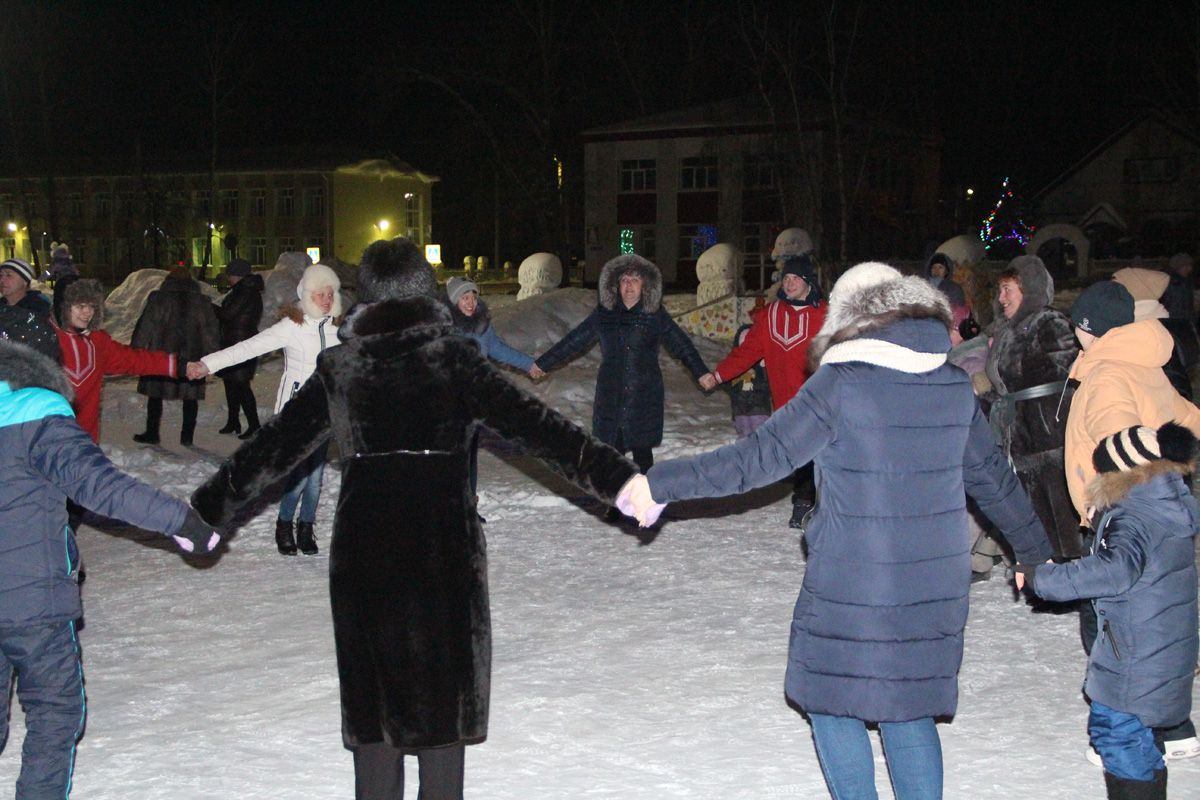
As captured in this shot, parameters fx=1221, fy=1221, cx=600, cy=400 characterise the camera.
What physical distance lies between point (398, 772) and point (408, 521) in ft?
2.41

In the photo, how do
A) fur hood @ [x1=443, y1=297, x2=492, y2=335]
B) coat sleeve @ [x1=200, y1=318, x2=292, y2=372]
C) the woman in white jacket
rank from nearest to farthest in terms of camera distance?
coat sleeve @ [x1=200, y1=318, x2=292, y2=372] → the woman in white jacket → fur hood @ [x1=443, y1=297, x2=492, y2=335]

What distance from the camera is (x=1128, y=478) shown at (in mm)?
3539

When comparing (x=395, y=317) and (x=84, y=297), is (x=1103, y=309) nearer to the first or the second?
(x=395, y=317)

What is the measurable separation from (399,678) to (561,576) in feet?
11.7

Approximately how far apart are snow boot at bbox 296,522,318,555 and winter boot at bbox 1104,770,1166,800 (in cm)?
513

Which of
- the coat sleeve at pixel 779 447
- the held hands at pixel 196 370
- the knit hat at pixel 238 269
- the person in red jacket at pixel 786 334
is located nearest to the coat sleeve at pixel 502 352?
the person in red jacket at pixel 786 334

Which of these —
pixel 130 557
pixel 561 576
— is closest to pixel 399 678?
pixel 561 576

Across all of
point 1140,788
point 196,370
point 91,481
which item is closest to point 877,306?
point 1140,788

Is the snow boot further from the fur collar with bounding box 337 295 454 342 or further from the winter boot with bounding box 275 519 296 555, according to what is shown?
the fur collar with bounding box 337 295 454 342

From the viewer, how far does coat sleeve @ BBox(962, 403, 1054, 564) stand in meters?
3.39

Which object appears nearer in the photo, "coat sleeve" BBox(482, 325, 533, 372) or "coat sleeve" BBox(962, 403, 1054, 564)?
"coat sleeve" BBox(962, 403, 1054, 564)

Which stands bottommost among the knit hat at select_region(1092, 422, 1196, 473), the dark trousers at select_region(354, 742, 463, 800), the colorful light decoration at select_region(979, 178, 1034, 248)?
the dark trousers at select_region(354, 742, 463, 800)

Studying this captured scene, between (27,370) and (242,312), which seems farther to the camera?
(242,312)

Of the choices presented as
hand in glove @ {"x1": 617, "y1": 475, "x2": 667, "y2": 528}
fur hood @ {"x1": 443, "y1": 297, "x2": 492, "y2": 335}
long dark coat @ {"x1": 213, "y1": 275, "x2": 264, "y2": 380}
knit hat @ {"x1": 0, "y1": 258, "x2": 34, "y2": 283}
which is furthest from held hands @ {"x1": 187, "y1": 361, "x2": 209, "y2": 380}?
long dark coat @ {"x1": 213, "y1": 275, "x2": 264, "y2": 380}
